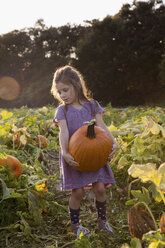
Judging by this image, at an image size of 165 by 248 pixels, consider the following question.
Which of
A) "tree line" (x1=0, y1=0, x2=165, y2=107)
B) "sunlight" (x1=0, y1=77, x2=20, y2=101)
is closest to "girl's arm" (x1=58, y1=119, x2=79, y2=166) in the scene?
Result: "tree line" (x1=0, y1=0, x2=165, y2=107)

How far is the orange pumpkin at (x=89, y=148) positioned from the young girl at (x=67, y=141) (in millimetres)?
62

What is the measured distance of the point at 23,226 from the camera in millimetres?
2072

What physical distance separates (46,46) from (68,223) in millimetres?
20918

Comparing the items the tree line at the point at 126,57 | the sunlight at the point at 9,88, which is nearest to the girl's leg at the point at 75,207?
the tree line at the point at 126,57

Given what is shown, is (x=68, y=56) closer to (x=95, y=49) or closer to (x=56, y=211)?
(x=95, y=49)

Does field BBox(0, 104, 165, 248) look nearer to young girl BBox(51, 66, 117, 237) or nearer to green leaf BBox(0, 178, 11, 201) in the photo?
green leaf BBox(0, 178, 11, 201)

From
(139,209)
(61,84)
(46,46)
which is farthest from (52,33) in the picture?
→ (139,209)

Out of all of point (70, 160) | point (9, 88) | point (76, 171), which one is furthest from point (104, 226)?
point (9, 88)

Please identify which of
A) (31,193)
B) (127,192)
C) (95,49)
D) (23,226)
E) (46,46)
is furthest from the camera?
(46,46)

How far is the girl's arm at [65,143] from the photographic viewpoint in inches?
86.0

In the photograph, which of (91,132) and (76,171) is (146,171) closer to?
(91,132)

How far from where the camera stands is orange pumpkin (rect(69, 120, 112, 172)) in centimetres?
213

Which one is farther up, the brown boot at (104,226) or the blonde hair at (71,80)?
the blonde hair at (71,80)

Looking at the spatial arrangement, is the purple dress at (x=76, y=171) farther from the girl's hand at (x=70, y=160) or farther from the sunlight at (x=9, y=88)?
the sunlight at (x=9, y=88)
